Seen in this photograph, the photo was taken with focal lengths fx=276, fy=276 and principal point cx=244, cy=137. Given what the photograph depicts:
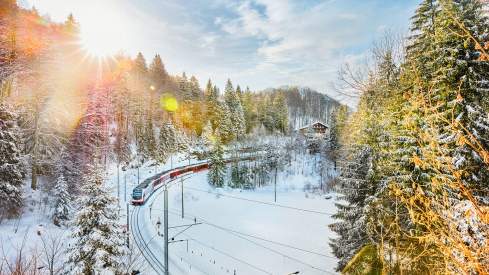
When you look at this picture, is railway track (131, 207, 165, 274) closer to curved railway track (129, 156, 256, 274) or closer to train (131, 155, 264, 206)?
curved railway track (129, 156, 256, 274)

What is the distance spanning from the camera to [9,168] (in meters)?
20.4

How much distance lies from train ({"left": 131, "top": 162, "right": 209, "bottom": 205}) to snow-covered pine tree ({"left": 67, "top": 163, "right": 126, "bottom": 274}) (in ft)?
52.1

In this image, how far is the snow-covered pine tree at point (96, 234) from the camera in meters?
12.6

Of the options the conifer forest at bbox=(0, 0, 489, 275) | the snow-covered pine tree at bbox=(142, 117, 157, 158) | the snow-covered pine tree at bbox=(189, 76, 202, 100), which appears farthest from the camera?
the snow-covered pine tree at bbox=(189, 76, 202, 100)

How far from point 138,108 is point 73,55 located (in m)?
28.4

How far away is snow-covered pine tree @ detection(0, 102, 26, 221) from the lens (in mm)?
19469

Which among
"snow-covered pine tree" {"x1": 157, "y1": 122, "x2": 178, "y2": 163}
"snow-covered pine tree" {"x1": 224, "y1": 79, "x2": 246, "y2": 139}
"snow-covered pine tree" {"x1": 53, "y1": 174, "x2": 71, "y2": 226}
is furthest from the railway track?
"snow-covered pine tree" {"x1": 224, "y1": 79, "x2": 246, "y2": 139}

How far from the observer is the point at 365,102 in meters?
13.5

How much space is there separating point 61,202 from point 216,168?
26208 mm

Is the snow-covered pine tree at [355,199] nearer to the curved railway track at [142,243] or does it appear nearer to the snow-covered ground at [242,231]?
the snow-covered ground at [242,231]

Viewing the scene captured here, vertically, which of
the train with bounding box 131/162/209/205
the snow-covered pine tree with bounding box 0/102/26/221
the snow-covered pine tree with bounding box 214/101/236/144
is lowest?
the train with bounding box 131/162/209/205

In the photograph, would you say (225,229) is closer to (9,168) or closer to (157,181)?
(157,181)

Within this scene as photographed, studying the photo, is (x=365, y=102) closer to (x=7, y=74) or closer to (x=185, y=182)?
(x=7, y=74)

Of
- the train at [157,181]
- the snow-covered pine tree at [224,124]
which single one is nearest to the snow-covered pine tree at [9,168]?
the train at [157,181]
